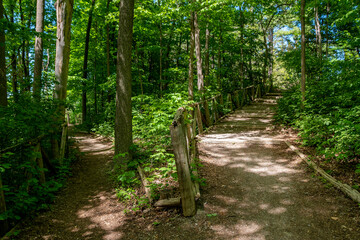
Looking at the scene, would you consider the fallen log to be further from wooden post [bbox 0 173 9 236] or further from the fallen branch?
the fallen branch

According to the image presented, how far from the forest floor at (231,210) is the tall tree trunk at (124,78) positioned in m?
1.18

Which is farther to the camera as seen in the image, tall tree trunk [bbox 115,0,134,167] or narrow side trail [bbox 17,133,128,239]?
tall tree trunk [bbox 115,0,134,167]

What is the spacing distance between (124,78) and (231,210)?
3.98 m

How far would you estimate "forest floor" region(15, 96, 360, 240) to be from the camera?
3205 mm

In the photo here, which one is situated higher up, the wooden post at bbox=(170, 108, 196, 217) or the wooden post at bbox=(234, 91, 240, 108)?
the wooden post at bbox=(234, 91, 240, 108)

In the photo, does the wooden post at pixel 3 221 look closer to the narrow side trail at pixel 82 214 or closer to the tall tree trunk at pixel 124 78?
the narrow side trail at pixel 82 214

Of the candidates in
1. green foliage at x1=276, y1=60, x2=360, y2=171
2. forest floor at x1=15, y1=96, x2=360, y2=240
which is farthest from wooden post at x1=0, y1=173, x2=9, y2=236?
green foliage at x1=276, y1=60, x2=360, y2=171

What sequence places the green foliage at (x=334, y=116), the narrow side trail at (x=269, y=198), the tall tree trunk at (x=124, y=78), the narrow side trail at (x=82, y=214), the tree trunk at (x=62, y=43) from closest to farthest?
the narrow side trail at (x=269, y=198)
the narrow side trail at (x=82, y=214)
the green foliage at (x=334, y=116)
the tall tree trunk at (x=124, y=78)
the tree trunk at (x=62, y=43)

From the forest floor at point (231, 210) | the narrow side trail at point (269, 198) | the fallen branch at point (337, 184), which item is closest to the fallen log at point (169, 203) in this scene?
the forest floor at point (231, 210)

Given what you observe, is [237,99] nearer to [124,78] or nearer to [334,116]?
[334,116]

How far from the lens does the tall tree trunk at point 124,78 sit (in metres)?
5.59

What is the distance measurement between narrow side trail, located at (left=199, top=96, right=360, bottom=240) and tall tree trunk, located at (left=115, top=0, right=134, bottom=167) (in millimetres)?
2215

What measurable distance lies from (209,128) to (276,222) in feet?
21.6

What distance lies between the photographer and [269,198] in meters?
4.05
